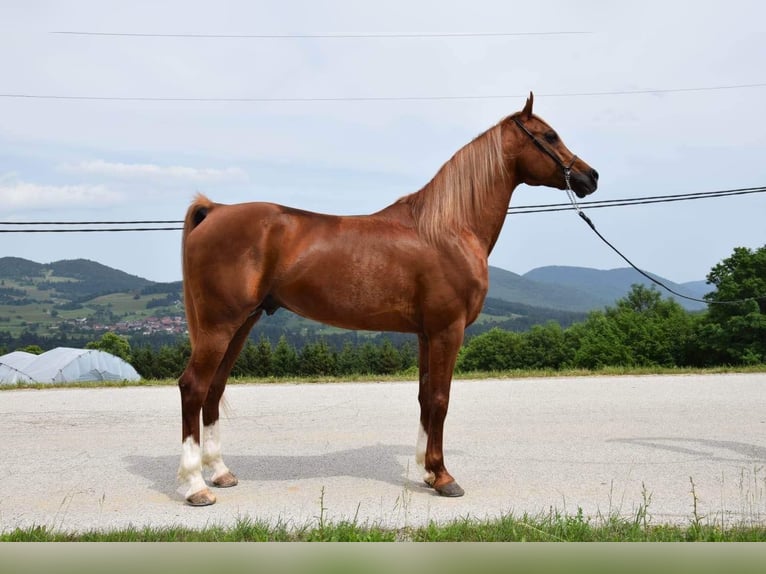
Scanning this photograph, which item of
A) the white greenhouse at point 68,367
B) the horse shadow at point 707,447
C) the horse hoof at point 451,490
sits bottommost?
the white greenhouse at point 68,367

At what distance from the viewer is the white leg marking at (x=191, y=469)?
4555mm

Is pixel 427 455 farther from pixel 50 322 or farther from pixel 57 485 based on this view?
pixel 50 322

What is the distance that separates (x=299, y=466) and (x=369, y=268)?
1909 millimetres

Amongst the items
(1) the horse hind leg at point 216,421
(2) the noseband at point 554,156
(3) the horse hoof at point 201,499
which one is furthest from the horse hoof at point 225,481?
(2) the noseband at point 554,156

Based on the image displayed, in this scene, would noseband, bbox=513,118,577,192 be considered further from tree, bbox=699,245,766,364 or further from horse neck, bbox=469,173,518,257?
tree, bbox=699,245,766,364

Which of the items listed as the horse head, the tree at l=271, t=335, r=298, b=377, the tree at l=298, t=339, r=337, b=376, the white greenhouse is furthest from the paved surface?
the tree at l=271, t=335, r=298, b=377

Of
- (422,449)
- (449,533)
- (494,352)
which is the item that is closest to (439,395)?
(422,449)

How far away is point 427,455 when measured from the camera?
193 inches

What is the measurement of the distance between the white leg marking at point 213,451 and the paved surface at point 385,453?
0.23m

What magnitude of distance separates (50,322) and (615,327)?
106086 millimetres

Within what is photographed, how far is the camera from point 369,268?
186 inches

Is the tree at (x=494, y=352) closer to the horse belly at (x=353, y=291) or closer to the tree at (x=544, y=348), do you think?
the tree at (x=544, y=348)

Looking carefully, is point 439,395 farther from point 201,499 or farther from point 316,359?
point 316,359

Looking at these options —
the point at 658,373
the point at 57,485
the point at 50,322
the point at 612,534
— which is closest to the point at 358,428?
the point at 57,485
